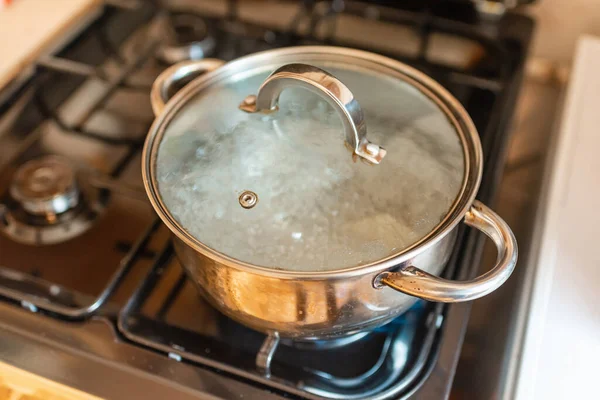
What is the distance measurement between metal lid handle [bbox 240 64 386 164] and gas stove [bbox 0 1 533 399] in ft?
0.57

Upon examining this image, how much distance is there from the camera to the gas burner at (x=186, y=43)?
2.80ft

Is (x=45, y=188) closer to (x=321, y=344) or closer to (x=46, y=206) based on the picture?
(x=46, y=206)

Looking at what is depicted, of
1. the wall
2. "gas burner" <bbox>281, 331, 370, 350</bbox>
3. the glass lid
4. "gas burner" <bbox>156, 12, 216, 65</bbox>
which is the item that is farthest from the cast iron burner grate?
the wall

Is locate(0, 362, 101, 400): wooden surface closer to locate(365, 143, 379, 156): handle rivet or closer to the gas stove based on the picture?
the gas stove

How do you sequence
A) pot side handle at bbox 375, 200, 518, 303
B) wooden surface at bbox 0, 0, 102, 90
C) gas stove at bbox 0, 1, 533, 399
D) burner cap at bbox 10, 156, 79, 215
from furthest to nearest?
wooden surface at bbox 0, 0, 102, 90, burner cap at bbox 10, 156, 79, 215, gas stove at bbox 0, 1, 533, 399, pot side handle at bbox 375, 200, 518, 303

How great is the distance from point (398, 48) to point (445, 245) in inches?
21.9

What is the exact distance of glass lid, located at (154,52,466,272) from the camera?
48 centimetres

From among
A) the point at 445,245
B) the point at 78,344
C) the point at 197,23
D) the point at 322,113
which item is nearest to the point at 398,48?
the point at 197,23

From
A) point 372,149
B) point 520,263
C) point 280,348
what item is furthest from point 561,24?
point 280,348

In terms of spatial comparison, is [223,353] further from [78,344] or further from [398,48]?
[398,48]

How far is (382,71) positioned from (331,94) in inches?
7.1

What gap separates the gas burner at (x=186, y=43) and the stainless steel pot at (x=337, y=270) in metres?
0.31

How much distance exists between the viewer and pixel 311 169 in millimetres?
529

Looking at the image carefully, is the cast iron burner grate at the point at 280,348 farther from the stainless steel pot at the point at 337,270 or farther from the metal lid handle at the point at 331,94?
the metal lid handle at the point at 331,94
